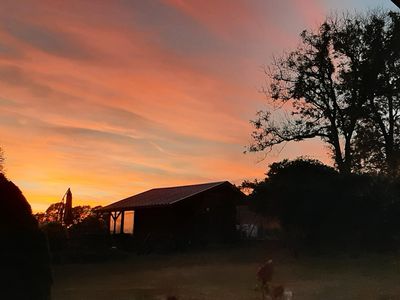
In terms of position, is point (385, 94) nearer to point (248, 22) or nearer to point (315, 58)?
point (315, 58)

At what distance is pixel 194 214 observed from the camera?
1282 inches

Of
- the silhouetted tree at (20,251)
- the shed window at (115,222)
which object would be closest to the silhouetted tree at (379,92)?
the shed window at (115,222)

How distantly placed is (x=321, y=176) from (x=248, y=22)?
1182 centimetres

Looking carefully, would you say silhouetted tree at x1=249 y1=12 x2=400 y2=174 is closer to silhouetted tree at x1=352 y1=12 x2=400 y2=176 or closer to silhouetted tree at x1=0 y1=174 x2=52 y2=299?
silhouetted tree at x1=352 y1=12 x2=400 y2=176

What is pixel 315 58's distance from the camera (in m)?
33.3

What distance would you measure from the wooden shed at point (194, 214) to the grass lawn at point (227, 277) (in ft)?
20.6

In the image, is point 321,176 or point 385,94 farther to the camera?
Answer: point 385,94

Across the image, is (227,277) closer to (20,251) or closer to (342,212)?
(342,212)

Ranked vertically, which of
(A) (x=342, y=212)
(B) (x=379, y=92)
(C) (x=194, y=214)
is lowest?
(A) (x=342, y=212)

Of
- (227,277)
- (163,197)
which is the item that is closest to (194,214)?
(163,197)

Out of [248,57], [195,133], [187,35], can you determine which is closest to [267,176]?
[195,133]

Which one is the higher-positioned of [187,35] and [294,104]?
[294,104]

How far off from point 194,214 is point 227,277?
15.9 metres

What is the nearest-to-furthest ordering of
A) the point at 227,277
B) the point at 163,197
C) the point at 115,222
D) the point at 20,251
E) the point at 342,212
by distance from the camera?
the point at 20,251, the point at 227,277, the point at 342,212, the point at 163,197, the point at 115,222
